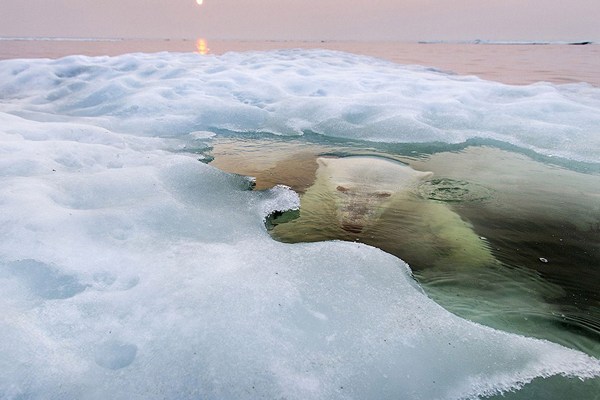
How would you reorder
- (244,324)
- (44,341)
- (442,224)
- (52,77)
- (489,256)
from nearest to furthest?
(44,341) < (244,324) < (489,256) < (442,224) < (52,77)

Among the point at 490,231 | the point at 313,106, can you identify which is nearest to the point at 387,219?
the point at 490,231

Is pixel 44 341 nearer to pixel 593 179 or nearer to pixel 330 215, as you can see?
pixel 330 215

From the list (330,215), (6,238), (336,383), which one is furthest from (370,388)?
(6,238)

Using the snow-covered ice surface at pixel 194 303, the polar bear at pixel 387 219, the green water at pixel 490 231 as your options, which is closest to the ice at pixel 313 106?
the green water at pixel 490 231

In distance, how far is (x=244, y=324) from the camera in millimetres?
2020

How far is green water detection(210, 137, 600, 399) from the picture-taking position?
2383mm

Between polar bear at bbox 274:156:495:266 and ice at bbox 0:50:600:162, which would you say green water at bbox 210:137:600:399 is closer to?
polar bear at bbox 274:156:495:266

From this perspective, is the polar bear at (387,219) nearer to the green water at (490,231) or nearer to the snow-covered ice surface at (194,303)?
the green water at (490,231)

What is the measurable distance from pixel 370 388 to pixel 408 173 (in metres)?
3.26

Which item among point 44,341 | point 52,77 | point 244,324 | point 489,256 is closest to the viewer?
point 44,341

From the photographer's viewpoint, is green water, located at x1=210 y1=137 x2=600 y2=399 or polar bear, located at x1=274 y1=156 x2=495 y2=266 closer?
green water, located at x1=210 y1=137 x2=600 y2=399

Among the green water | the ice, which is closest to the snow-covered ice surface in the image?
the green water

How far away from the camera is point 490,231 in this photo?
3.38m

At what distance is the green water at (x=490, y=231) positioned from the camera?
7.82 feet
